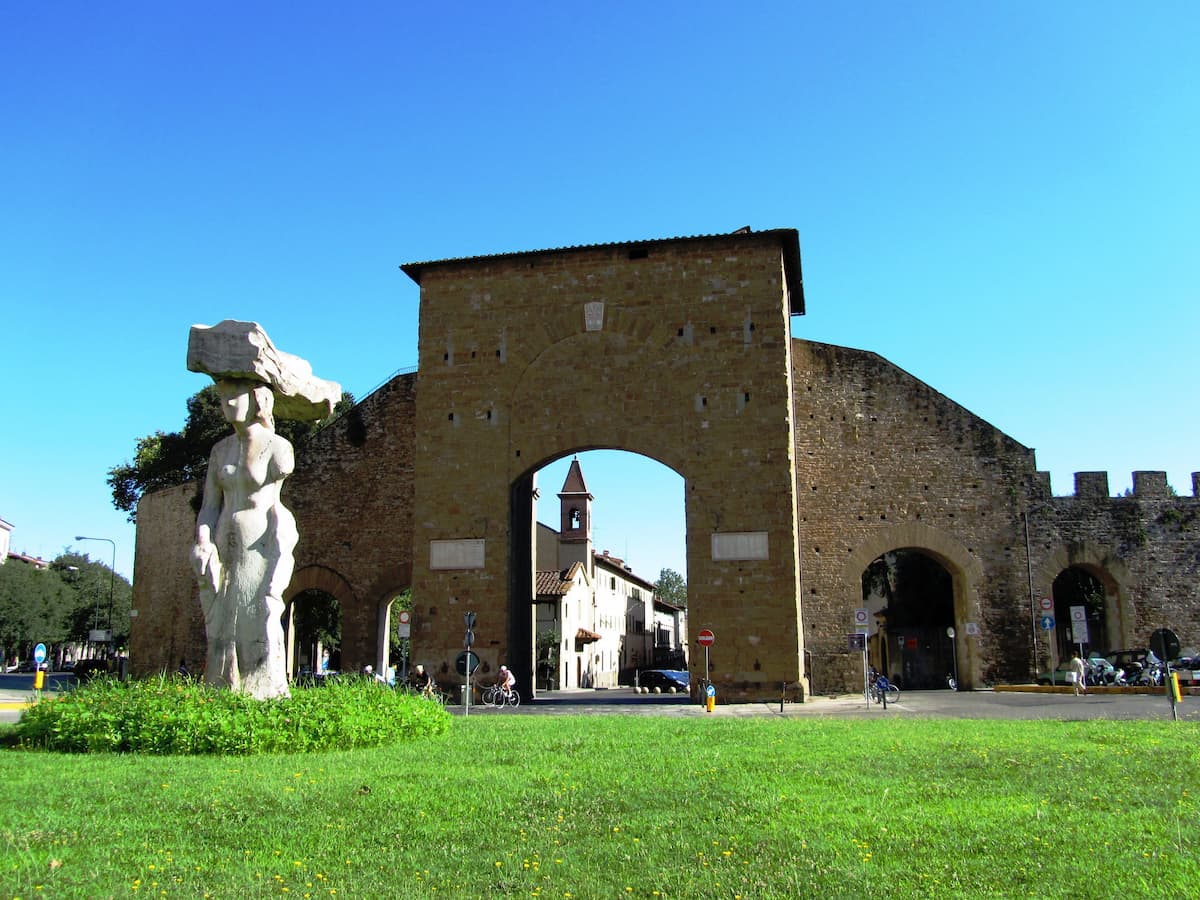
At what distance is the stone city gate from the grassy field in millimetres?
11953

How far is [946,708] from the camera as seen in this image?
1844 centimetres

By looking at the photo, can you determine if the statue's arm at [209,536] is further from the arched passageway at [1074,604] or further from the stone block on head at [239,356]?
the arched passageway at [1074,604]

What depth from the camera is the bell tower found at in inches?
1966

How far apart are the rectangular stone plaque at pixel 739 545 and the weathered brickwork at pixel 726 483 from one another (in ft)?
0.17

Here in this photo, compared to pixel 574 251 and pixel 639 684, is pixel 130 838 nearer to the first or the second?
pixel 574 251

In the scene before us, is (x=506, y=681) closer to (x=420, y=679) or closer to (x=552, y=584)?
(x=420, y=679)

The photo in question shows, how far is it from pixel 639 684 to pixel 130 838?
33045 mm

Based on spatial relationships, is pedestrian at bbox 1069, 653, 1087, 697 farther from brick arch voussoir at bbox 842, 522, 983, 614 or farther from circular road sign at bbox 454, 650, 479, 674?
circular road sign at bbox 454, 650, 479, 674

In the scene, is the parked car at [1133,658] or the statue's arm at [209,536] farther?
the parked car at [1133,658]

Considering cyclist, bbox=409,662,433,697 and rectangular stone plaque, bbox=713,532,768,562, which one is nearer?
cyclist, bbox=409,662,433,697

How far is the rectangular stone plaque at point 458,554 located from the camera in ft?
73.6

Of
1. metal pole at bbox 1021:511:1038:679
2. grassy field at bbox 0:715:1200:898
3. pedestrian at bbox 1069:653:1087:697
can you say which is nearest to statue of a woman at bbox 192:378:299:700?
grassy field at bbox 0:715:1200:898

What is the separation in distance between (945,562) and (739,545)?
6.97m

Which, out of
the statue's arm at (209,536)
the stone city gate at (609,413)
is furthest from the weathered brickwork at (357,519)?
the statue's arm at (209,536)
